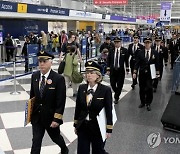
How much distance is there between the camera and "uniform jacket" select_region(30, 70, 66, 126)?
3365 millimetres

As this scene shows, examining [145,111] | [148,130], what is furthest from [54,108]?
[145,111]

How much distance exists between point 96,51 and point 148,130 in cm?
1018

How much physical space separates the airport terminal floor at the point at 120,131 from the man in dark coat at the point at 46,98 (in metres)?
0.87

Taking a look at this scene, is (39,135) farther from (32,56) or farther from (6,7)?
(6,7)

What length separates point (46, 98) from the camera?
337 cm

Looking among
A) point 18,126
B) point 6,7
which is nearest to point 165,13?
point 6,7

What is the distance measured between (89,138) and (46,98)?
69cm

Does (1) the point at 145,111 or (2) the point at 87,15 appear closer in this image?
(1) the point at 145,111

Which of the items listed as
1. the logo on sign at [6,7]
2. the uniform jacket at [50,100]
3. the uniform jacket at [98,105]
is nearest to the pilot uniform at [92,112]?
the uniform jacket at [98,105]

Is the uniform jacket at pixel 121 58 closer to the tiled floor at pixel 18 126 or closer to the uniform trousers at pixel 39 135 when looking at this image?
the tiled floor at pixel 18 126

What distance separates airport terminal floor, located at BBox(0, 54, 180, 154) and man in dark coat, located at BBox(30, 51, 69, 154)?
0.87m

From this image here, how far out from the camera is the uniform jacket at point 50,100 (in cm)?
337

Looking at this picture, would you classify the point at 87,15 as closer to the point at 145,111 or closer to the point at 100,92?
the point at 145,111

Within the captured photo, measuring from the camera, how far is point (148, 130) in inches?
205
